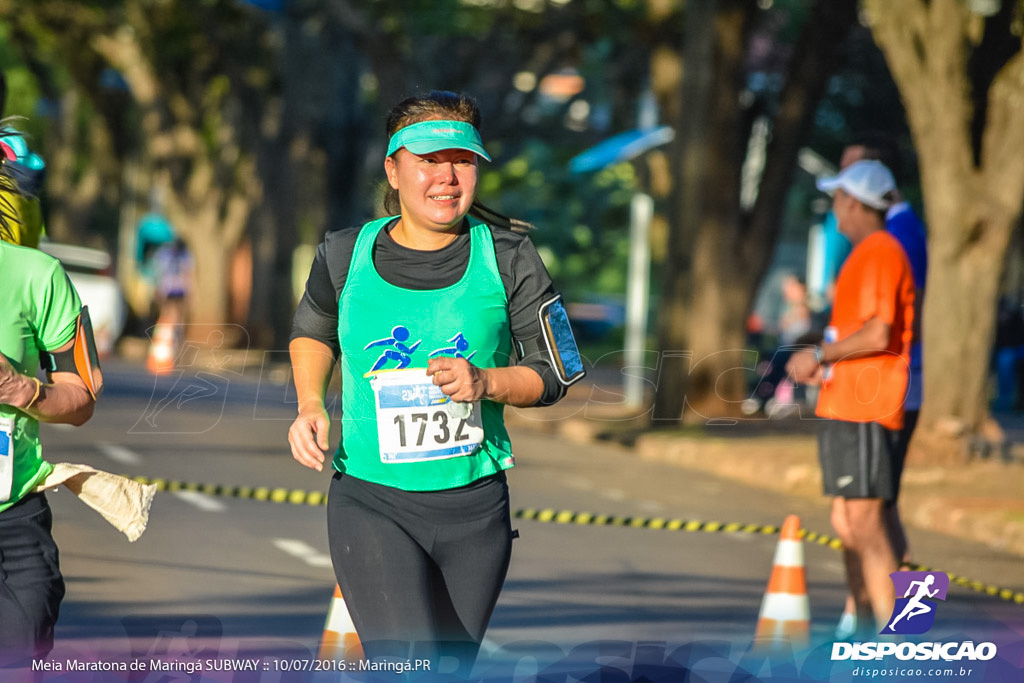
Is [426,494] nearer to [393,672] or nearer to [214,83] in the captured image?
[393,672]

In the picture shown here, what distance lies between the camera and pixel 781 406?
2191 centimetres

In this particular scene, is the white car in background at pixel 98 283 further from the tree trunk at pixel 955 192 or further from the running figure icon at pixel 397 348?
the running figure icon at pixel 397 348

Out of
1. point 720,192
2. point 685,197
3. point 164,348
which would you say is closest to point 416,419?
point 720,192

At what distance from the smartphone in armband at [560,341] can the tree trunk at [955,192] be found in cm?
1049

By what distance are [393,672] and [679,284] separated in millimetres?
15748

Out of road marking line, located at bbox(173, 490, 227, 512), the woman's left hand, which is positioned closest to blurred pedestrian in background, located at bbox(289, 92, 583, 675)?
the woman's left hand

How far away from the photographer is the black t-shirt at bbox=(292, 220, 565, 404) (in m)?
4.50

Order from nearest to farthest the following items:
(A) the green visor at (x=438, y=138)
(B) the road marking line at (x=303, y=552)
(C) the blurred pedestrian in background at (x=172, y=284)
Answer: (A) the green visor at (x=438, y=138), (B) the road marking line at (x=303, y=552), (C) the blurred pedestrian in background at (x=172, y=284)

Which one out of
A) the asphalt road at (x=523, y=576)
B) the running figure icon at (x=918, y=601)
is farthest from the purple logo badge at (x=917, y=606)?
the asphalt road at (x=523, y=576)

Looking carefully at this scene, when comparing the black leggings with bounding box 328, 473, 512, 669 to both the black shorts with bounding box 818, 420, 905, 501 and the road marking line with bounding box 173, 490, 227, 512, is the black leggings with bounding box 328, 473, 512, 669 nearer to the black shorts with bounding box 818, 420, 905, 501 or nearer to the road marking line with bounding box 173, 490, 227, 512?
the black shorts with bounding box 818, 420, 905, 501

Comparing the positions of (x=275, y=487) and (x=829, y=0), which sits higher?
(x=829, y=0)

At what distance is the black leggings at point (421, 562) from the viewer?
4426 mm

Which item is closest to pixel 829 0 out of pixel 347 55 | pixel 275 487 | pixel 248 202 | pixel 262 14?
pixel 275 487

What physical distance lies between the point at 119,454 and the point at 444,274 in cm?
1102
